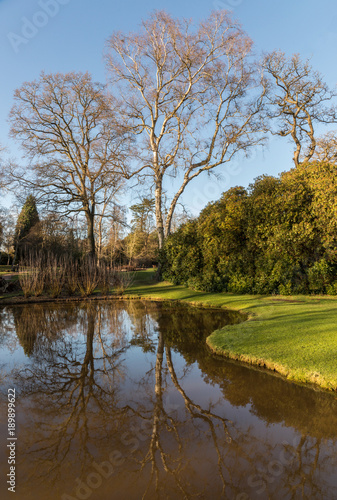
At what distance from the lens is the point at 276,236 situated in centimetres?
1305

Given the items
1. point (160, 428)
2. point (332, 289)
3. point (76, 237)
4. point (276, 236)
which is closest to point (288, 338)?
point (160, 428)

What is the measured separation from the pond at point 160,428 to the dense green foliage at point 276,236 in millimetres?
7394

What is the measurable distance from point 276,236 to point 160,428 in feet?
34.8

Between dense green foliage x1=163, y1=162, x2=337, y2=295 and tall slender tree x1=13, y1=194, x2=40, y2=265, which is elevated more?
tall slender tree x1=13, y1=194, x2=40, y2=265

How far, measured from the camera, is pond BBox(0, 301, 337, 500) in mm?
2811

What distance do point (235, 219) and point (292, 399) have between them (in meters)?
11.3

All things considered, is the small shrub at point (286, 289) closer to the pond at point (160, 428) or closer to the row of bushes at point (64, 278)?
the pond at point (160, 428)

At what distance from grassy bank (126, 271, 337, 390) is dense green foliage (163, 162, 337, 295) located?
1.43 metres

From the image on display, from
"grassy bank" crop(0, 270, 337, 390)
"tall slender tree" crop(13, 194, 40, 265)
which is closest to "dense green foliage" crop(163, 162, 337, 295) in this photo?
"grassy bank" crop(0, 270, 337, 390)

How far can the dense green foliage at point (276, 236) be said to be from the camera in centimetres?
1231

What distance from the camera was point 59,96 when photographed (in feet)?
66.2

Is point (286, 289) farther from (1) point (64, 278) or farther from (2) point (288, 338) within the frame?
(1) point (64, 278)

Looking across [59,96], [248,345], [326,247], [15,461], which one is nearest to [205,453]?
[15,461]

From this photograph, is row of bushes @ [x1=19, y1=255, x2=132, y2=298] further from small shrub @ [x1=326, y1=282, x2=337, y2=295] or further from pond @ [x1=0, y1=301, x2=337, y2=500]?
small shrub @ [x1=326, y1=282, x2=337, y2=295]
